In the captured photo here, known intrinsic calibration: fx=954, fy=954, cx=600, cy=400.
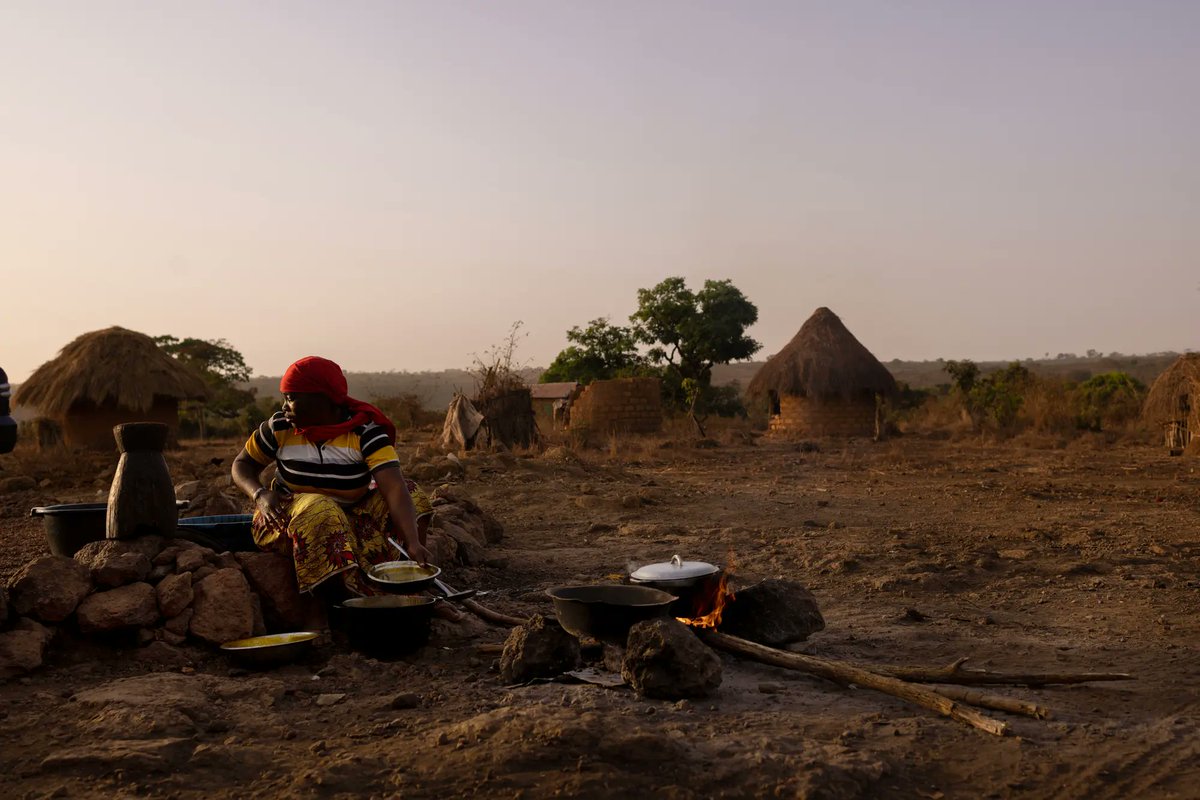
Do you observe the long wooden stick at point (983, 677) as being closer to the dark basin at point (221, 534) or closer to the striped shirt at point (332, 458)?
the striped shirt at point (332, 458)

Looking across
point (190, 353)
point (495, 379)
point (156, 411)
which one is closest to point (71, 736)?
point (495, 379)

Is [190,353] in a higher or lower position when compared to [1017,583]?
higher

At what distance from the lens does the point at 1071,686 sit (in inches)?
137

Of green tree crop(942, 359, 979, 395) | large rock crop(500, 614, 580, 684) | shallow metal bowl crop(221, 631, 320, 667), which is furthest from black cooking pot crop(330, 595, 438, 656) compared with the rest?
green tree crop(942, 359, 979, 395)

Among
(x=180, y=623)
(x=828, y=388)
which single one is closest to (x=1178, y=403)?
(x=828, y=388)

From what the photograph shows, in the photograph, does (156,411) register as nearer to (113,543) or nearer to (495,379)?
(495,379)

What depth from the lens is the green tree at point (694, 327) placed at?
27.2m

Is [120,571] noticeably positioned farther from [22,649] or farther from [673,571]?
[673,571]

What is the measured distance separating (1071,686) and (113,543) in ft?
12.8

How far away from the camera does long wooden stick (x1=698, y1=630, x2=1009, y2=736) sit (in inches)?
119

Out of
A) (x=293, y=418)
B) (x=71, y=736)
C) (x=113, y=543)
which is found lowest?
(x=71, y=736)

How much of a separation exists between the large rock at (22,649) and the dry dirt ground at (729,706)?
0.18 ft

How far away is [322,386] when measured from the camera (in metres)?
4.27

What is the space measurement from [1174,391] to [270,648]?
14338 millimetres
